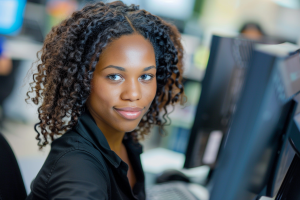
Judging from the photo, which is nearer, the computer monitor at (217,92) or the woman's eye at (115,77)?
the woman's eye at (115,77)

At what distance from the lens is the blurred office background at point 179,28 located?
7.16ft

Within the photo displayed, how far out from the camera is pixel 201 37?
88.4 inches

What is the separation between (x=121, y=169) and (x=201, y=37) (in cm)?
168

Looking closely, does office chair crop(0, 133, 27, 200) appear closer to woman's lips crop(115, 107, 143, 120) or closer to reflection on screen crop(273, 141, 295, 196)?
woman's lips crop(115, 107, 143, 120)

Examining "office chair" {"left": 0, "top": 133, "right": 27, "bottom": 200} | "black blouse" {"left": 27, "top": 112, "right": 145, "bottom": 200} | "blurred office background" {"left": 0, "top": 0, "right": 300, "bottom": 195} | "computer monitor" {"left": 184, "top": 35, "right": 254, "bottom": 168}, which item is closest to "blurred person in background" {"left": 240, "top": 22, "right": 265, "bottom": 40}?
"blurred office background" {"left": 0, "top": 0, "right": 300, "bottom": 195}

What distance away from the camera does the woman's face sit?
30.5 inches

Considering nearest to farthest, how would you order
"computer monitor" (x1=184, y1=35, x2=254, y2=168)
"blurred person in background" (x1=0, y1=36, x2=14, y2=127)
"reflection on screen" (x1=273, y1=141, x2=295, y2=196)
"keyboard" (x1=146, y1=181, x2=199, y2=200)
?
"reflection on screen" (x1=273, y1=141, x2=295, y2=196) → "computer monitor" (x1=184, y1=35, x2=254, y2=168) → "keyboard" (x1=146, y1=181, x2=199, y2=200) → "blurred person in background" (x1=0, y1=36, x2=14, y2=127)

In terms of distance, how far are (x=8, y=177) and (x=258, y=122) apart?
781mm

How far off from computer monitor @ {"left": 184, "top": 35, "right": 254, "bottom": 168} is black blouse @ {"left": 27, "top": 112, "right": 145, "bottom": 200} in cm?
40

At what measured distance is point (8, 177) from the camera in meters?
0.85

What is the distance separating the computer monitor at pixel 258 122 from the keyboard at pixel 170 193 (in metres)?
0.70

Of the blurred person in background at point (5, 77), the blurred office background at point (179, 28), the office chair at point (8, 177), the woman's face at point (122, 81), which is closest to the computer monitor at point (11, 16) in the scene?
the blurred office background at point (179, 28)

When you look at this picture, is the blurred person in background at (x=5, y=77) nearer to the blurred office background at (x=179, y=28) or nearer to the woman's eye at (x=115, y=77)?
the blurred office background at (x=179, y=28)

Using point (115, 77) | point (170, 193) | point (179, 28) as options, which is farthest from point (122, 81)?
point (179, 28)
